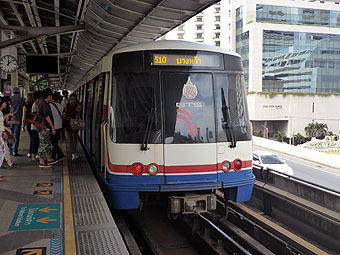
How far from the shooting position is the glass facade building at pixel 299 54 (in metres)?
71.6

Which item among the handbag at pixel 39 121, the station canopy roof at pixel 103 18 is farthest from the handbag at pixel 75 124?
the station canopy roof at pixel 103 18

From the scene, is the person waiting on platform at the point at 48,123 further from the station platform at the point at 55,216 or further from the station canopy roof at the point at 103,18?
the station canopy roof at the point at 103,18

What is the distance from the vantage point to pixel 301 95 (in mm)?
72062

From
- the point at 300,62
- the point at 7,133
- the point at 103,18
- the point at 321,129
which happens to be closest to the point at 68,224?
the point at 7,133

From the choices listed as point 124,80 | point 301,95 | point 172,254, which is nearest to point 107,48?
point 124,80

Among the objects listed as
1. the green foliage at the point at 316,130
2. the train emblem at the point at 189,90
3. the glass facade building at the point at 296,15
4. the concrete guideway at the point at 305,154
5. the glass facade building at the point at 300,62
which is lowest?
the green foliage at the point at 316,130

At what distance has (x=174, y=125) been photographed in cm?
658

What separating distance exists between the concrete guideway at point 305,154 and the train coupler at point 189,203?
25590mm

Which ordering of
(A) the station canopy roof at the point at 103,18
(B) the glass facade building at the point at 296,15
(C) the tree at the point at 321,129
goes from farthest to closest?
(B) the glass facade building at the point at 296,15 < (C) the tree at the point at 321,129 < (A) the station canopy roof at the point at 103,18

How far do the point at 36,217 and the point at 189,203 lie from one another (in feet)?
7.93

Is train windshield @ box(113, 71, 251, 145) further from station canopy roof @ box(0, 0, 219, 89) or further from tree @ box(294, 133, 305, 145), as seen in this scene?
tree @ box(294, 133, 305, 145)

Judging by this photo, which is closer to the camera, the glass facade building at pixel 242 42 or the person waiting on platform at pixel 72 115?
the person waiting on platform at pixel 72 115

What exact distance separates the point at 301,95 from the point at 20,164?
68.0 m

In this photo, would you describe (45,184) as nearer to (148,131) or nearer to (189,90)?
(148,131)
